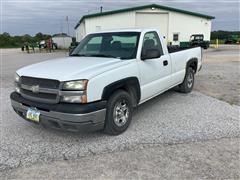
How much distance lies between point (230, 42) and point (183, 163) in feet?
160

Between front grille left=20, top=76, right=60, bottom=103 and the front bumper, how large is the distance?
0.09 meters

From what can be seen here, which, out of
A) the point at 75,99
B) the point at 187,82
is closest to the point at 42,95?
the point at 75,99

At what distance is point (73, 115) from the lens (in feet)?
11.5

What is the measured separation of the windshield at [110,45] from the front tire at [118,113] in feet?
2.80

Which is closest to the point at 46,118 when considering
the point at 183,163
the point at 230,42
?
the point at 183,163

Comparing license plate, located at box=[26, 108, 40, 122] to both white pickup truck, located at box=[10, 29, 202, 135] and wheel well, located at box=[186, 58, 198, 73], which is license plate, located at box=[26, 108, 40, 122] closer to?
white pickup truck, located at box=[10, 29, 202, 135]

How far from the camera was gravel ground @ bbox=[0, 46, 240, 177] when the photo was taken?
3.69 m

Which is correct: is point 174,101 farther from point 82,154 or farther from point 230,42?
point 230,42

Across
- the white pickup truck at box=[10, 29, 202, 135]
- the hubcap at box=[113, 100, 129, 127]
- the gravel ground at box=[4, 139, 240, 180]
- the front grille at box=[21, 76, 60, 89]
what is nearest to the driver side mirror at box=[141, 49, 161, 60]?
the white pickup truck at box=[10, 29, 202, 135]

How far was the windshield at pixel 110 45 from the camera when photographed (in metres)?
4.76

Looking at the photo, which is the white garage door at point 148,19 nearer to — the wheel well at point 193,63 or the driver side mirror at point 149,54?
the wheel well at point 193,63

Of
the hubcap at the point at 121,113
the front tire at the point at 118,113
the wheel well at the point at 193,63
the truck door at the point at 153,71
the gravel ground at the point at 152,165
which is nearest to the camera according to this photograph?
the gravel ground at the point at 152,165

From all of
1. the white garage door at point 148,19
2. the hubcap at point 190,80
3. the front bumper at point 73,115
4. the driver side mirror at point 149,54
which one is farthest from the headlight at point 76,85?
the white garage door at point 148,19

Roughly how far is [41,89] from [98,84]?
0.88 m
